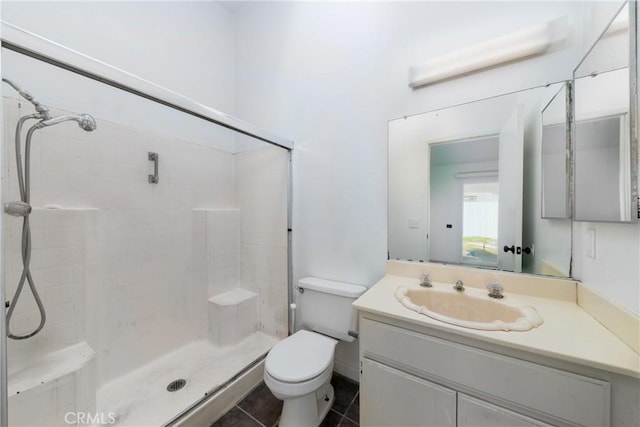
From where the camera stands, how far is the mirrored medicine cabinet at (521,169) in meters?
0.78

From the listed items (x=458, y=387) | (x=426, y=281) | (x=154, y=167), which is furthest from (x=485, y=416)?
(x=154, y=167)

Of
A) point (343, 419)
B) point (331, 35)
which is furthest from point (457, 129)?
point (343, 419)

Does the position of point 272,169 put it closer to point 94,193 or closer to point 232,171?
point 232,171

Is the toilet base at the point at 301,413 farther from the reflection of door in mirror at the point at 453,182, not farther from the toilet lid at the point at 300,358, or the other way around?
the reflection of door in mirror at the point at 453,182

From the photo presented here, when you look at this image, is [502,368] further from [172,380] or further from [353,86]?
[172,380]

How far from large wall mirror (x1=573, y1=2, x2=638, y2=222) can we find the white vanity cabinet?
557 millimetres

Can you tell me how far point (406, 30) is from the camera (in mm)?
1402

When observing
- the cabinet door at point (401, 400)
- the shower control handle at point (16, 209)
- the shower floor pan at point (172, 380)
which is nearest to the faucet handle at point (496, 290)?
the cabinet door at point (401, 400)

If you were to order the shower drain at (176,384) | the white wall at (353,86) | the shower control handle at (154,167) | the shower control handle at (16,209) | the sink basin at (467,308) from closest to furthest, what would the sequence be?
the sink basin at (467,308) → the shower control handle at (16,209) → the white wall at (353,86) → the shower drain at (176,384) → the shower control handle at (154,167)

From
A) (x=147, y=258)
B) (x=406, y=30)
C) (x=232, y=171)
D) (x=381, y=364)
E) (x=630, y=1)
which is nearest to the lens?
(x=630, y=1)

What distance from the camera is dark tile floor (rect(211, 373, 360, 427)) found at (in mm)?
1307

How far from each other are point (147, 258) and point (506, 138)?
7.72 ft

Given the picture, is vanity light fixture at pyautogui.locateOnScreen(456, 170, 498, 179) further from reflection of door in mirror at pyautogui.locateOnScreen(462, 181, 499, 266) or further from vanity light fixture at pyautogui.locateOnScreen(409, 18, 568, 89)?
vanity light fixture at pyautogui.locateOnScreen(409, 18, 568, 89)

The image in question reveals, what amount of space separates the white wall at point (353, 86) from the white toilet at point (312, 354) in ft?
0.58
